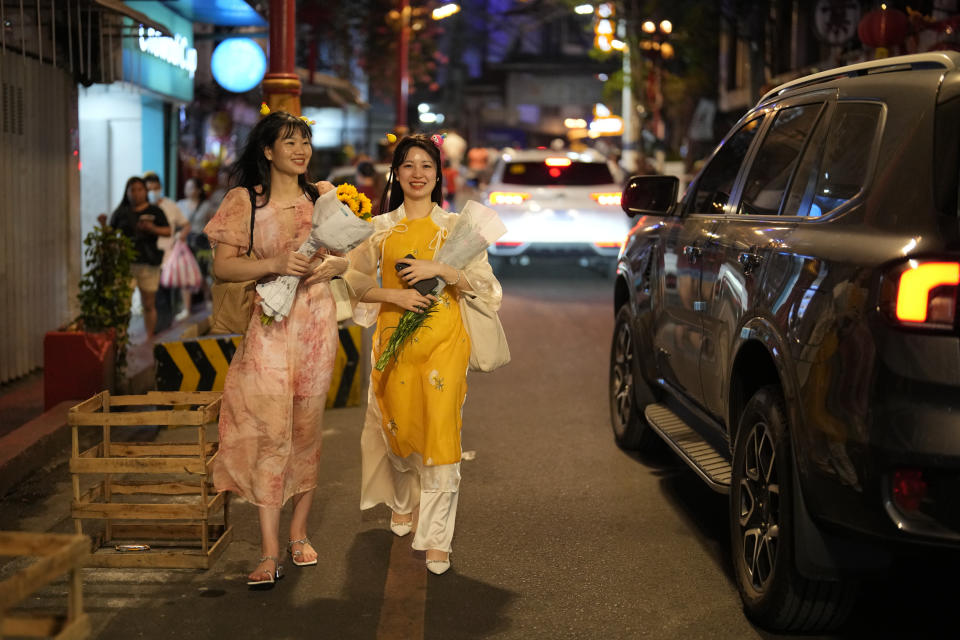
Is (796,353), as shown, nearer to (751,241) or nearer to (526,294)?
(751,241)

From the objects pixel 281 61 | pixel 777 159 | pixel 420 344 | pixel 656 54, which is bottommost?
pixel 420 344

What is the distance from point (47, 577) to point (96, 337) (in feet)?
18.3

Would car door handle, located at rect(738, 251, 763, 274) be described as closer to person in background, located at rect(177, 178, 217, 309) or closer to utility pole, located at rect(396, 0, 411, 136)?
person in background, located at rect(177, 178, 217, 309)

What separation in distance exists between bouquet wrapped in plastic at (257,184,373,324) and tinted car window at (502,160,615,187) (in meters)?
12.9

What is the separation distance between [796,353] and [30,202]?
800 centimetres

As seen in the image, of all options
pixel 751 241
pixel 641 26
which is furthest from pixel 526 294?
pixel 641 26

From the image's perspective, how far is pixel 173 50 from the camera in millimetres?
16406

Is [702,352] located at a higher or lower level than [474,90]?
lower

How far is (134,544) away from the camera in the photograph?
5.55 metres

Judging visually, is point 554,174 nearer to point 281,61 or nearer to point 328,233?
point 281,61

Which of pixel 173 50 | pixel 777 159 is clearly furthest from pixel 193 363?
pixel 173 50

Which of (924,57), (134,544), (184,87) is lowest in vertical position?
(134,544)

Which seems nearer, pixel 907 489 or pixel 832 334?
pixel 907 489

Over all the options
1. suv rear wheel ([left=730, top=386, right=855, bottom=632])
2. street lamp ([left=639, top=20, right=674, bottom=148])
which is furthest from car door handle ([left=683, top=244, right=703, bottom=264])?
street lamp ([left=639, top=20, right=674, bottom=148])
